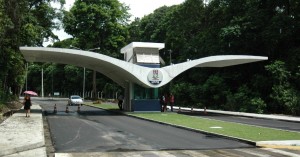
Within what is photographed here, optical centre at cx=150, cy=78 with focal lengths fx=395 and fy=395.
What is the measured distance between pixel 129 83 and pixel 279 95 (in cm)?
1495

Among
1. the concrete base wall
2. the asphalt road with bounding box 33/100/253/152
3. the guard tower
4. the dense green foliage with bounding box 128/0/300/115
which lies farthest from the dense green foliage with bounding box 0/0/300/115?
the asphalt road with bounding box 33/100/253/152

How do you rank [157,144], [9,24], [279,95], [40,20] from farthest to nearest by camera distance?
1. [40,20]
2. [279,95]
3. [9,24]
4. [157,144]

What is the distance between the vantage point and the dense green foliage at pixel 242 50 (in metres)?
39.9

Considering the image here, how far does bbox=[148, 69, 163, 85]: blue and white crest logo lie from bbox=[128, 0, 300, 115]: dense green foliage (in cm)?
1210

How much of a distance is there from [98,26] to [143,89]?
33.4 meters

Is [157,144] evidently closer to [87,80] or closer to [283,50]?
[283,50]

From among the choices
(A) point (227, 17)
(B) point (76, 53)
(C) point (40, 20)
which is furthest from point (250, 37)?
(C) point (40, 20)

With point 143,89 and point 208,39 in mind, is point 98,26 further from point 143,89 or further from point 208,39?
point 143,89

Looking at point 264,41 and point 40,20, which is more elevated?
point 40,20

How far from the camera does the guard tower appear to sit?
35.2 m

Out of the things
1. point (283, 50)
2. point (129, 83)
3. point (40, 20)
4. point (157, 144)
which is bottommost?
point (157, 144)

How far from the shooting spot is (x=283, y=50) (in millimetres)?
44438

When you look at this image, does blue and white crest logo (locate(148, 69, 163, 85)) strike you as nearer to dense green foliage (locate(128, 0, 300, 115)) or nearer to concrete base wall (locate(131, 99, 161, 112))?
concrete base wall (locate(131, 99, 161, 112))

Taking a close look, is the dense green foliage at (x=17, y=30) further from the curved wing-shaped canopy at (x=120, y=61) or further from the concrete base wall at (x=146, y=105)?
the concrete base wall at (x=146, y=105)
